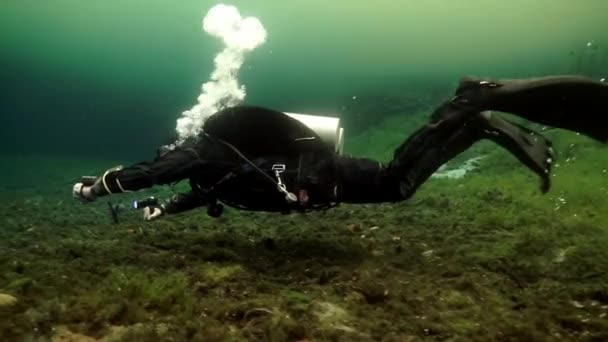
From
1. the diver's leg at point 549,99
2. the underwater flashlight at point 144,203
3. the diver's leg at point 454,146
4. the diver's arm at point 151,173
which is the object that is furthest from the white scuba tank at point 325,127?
the underwater flashlight at point 144,203

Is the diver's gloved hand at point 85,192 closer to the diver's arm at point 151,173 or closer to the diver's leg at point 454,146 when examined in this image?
the diver's arm at point 151,173

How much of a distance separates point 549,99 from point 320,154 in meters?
2.33

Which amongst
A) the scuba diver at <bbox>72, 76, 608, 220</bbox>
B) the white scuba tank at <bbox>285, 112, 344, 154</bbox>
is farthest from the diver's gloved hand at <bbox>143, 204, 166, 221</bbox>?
the white scuba tank at <bbox>285, 112, 344, 154</bbox>

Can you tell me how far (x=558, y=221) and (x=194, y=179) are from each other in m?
4.54

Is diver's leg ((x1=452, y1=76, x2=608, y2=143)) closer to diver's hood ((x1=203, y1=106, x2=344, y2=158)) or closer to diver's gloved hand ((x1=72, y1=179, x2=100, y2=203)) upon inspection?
diver's hood ((x1=203, y1=106, x2=344, y2=158))

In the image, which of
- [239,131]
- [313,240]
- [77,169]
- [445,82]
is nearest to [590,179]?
[313,240]

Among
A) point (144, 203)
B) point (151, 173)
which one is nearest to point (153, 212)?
point (144, 203)

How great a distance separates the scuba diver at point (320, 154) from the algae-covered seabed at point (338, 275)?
2.14ft

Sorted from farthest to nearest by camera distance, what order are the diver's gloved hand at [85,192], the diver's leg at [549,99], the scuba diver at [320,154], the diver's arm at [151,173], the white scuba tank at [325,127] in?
the white scuba tank at [325,127], the diver's gloved hand at [85,192], the diver's arm at [151,173], the scuba diver at [320,154], the diver's leg at [549,99]

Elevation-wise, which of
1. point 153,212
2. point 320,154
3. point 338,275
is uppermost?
point 320,154

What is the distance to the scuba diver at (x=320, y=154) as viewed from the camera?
4754 mm

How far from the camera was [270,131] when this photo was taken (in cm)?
512

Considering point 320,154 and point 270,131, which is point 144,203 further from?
point 320,154

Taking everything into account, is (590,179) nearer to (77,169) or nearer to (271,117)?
(271,117)
